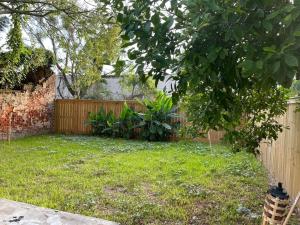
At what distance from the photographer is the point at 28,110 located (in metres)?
11.3

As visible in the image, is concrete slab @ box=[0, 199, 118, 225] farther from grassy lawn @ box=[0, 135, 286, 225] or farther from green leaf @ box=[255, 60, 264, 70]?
green leaf @ box=[255, 60, 264, 70]

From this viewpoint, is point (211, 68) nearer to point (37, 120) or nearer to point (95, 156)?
point (95, 156)

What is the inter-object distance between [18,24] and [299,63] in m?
7.84

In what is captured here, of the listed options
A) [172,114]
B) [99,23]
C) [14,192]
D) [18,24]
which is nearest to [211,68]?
[14,192]

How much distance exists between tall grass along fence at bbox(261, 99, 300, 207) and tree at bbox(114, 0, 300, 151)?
6.21ft

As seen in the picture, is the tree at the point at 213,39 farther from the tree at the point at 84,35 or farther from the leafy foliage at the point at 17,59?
the leafy foliage at the point at 17,59

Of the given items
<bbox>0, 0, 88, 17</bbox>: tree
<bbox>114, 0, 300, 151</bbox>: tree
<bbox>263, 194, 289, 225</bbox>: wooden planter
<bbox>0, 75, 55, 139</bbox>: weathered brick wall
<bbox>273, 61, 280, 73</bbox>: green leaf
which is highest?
<bbox>0, 0, 88, 17</bbox>: tree

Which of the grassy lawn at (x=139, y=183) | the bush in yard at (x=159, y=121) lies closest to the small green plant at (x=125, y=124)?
the bush in yard at (x=159, y=121)

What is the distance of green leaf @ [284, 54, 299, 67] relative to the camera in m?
1.46

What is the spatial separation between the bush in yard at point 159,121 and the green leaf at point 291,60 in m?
9.61

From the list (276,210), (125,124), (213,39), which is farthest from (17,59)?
(213,39)

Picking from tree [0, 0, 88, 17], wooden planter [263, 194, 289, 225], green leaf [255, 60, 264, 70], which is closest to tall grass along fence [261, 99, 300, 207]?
wooden planter [263, 194, 289, 225]

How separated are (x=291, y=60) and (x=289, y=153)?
11.6ft

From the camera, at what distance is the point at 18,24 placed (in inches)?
317
